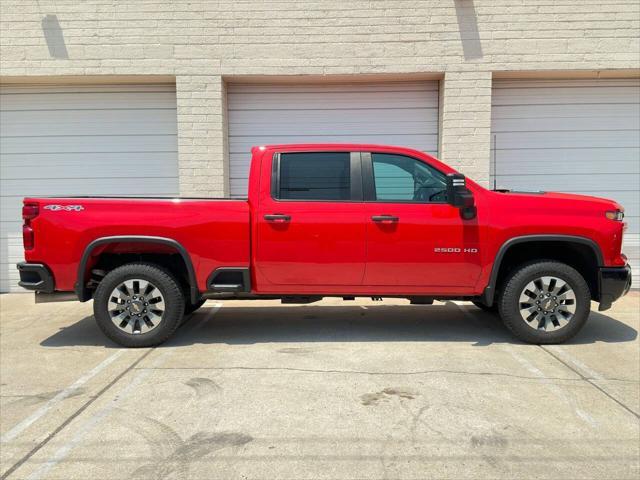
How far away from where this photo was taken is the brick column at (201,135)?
7762 millimetres

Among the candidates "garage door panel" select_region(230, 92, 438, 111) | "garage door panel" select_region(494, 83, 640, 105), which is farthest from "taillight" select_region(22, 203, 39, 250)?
"garage door panel" select_region(494, 83, 640, 105)

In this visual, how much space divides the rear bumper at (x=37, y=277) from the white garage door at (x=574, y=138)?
6776mm

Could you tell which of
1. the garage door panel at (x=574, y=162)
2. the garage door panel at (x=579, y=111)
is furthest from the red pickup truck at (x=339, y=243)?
the garage door panel at (x=579, y=111)

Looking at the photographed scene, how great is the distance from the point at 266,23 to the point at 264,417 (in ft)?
20.9

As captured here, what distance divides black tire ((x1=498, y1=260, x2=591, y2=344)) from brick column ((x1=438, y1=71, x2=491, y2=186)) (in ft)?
10.7

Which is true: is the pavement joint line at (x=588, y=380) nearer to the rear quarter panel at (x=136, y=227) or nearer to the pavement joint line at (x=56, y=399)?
the rear quarter panel at (x=136, y=227)

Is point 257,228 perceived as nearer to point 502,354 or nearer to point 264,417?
point 264,417

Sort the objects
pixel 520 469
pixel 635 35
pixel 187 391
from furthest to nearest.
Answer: pixel 635 35
pixel 187 391
pixel 520 469

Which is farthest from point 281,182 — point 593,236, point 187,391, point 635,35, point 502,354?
point 635,35

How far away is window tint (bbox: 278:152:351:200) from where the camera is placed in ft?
16.0

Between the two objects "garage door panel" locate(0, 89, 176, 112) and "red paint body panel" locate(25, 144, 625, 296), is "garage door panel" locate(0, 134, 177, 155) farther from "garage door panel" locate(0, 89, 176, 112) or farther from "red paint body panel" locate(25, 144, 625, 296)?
"red paint body panel" locate(25, 144, 625, 296)

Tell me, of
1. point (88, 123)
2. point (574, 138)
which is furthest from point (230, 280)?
point (574, 138)

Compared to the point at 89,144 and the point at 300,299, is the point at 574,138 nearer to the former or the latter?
the point at 300,299

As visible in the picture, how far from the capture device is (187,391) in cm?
387
